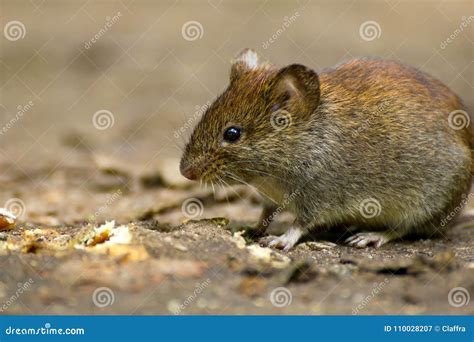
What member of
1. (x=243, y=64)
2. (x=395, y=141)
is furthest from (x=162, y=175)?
(x=395, y=141)

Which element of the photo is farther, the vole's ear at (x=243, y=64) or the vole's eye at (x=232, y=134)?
the vole's ear at (x=243, y=64)

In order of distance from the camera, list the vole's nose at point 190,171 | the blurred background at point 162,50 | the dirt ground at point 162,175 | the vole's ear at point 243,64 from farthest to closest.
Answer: the blurred background at point 162,50 → the vole's ear at point 243,64 → the vole's nose at point 190,171 → the dirt ground at point 162,175

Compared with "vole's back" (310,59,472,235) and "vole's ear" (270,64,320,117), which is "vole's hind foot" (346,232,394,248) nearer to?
"vole's back" (310,59,472,235)

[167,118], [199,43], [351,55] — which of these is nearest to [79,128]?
[167,118]

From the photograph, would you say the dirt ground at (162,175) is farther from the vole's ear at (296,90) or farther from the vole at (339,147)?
the vole's ear at (296,90)

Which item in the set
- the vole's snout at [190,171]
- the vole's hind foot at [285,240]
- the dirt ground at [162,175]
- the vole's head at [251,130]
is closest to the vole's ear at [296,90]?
the vole's head at [251,130]

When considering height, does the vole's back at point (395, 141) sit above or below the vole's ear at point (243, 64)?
above

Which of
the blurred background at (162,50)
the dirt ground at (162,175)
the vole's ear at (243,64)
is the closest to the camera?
the dirt ground at (162,175)

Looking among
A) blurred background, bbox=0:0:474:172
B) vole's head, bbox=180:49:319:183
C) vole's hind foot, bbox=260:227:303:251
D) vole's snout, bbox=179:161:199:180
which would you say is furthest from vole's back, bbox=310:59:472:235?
blurred background, bbox=0:0:474:172
